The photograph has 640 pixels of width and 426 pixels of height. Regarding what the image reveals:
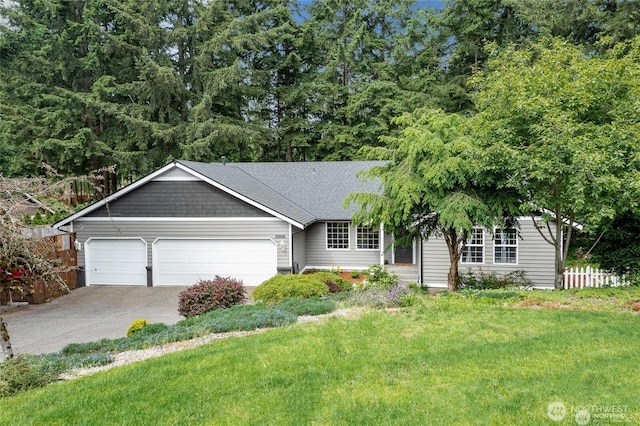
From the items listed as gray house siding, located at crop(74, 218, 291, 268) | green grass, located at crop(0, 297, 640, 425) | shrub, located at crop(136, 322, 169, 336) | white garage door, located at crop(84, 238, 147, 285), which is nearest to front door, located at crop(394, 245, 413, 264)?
gray house siding, located at crop(74, 218, 291, 268)

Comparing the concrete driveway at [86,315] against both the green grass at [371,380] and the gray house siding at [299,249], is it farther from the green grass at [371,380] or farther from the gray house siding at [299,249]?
the green grass at [371,380]

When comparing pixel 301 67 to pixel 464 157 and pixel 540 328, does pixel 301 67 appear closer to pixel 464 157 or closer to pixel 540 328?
pixel 464 157

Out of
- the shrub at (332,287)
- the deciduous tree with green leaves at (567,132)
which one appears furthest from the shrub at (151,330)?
the deciduous tree with green leaves at (567,132)

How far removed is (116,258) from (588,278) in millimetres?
16924

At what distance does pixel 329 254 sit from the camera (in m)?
18.7

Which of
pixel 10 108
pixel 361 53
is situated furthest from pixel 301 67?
pixel 10 108

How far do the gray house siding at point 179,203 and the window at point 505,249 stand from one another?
879 centimetres

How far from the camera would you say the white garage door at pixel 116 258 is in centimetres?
1694

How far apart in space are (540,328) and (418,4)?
98.9 ft

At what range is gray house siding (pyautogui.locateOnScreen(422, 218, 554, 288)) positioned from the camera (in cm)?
1571

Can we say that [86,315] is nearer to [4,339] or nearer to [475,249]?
[4,339]

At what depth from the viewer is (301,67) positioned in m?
32.4

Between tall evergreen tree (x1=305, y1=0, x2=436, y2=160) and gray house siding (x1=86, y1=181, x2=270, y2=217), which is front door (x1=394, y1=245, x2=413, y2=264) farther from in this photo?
tall evergreen tree (x1=305, y1=0, x2=436, y2=160)

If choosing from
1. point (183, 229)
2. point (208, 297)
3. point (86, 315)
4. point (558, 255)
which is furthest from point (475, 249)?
point (86, 315)
